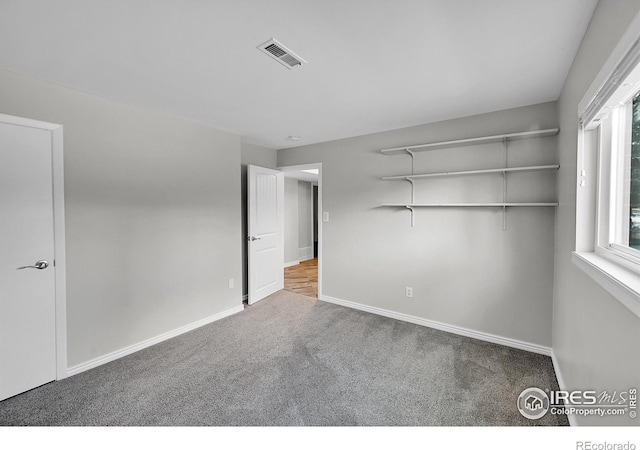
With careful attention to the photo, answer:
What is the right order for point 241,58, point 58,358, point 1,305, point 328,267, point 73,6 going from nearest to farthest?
point 73,6 → point 241,58 → point 1,305 → point 58,358 → point 328,267

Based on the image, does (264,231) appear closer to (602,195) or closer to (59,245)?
(59,245)

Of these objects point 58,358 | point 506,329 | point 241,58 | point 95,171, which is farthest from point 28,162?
point 506,329

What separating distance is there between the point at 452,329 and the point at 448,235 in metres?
1.03

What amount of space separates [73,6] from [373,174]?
9.63 ft

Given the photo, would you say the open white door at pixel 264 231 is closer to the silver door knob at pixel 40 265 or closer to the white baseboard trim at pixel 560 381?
the silver door knob at pixel 40 265

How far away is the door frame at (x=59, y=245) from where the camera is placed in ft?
7.02

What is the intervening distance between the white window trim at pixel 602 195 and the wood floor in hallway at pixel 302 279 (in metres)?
3.28

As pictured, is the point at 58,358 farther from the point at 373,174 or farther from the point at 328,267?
the point at 373,174

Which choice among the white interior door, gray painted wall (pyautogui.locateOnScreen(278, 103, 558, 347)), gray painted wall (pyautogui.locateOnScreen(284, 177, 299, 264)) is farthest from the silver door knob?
gray painted wall (pyautogui.locateOnScreen(284, 177, 299, 264))

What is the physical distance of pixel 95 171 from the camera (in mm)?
2363

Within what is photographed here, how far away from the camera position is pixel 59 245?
7.11 ft

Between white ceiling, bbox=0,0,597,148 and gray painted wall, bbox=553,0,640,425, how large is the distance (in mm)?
186

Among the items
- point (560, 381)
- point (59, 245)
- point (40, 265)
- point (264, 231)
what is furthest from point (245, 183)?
point (560, 381)

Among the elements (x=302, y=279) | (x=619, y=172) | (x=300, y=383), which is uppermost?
(x=619, y=172)
